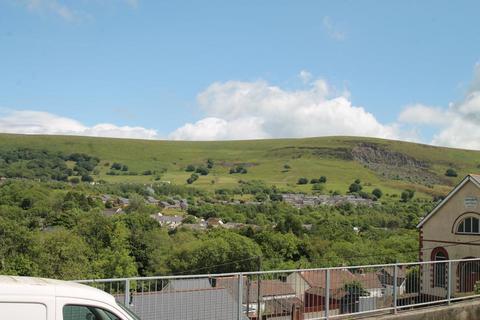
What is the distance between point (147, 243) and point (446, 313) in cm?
7411

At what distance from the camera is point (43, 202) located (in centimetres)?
11069

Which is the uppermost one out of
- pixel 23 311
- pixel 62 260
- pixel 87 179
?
pixel 87 179

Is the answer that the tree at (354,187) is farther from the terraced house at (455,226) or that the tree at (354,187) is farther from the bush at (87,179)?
the terraced house at (455,226)

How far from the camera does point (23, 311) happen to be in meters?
4.03

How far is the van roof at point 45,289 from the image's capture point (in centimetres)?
407

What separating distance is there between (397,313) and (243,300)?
12.2ft

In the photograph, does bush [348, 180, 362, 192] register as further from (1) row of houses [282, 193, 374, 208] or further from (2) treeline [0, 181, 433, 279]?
(2) treeline [0, 181, 433, 279]

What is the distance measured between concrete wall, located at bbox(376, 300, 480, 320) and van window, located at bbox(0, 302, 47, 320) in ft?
23.9

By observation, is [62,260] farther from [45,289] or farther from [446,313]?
[45,289]

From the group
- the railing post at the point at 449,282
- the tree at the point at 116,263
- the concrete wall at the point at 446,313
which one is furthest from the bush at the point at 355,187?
the concrete wall at the point at 446,313

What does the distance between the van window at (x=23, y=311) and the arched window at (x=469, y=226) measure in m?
33.3

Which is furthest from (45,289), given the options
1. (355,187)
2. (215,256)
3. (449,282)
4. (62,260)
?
(355,187)

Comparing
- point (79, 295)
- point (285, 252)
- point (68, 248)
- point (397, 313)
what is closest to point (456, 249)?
point (397, 313)

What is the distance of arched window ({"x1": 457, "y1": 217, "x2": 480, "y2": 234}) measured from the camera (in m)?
33.2
